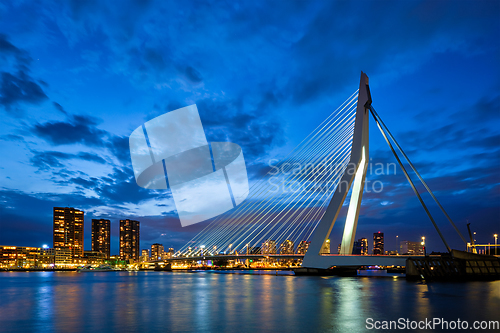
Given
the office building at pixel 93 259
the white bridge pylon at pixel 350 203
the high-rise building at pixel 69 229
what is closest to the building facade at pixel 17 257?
the high-rise building at pixel 69 229

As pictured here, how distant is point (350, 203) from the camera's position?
113 feet

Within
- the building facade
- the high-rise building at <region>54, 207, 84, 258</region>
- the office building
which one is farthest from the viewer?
the high-rise building at <region>54, 207, 84, 258</region>

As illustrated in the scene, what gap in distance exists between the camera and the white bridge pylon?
111ft

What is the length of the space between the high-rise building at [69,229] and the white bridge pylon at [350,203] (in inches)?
6202

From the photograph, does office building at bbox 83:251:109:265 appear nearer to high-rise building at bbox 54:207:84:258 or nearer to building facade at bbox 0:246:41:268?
high-rise building at bbox 54:207:84:258

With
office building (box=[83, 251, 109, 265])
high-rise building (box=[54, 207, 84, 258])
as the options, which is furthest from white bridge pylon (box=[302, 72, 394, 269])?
high-rise building (box=[54, 207, 84, 258])

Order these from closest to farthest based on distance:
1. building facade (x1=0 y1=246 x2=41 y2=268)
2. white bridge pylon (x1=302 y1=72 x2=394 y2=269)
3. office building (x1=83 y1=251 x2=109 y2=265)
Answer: white bridge pylon (x1=302 y1=72 x2=394 y2=269) < building facade (x1=0 y1=246 x2=41 y2=268) < office building (x1=83 y1=251 x2=109 y2=265)

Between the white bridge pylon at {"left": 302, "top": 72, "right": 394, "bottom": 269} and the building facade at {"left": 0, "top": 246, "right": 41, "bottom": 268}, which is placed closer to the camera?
the white bridge pylon at {"left": 302, "top": 72, "right": 394, "bottom": 269}

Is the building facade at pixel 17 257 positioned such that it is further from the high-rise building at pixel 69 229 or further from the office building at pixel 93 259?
the office building at pixel 93 259

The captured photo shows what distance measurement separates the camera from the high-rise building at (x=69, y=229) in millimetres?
169938

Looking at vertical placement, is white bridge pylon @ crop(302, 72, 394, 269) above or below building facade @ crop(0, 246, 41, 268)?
above

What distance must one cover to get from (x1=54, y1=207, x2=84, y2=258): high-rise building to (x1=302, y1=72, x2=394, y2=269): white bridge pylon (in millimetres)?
157519

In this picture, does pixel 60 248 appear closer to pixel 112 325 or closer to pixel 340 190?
pixel 340 190

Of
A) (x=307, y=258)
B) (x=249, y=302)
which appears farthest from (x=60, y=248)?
(x=249, y=302)
